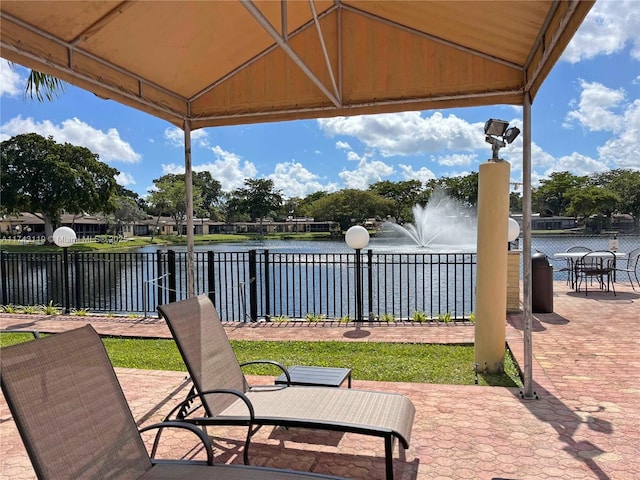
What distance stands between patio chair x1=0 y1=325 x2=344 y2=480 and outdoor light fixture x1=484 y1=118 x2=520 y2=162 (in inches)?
145

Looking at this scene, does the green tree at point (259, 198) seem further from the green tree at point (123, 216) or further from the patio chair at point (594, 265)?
the patio chair at point (594, 265)

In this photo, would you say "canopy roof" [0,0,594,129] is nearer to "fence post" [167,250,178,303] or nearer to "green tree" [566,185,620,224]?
"fence post" [167,250,178,303]

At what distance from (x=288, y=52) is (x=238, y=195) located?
6282 centimetres

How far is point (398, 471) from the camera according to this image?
2877 mm

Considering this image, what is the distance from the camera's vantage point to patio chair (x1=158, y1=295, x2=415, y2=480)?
8.52 ft

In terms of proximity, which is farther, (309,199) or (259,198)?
(309,199)

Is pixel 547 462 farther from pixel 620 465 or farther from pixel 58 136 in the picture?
pixel 58 136

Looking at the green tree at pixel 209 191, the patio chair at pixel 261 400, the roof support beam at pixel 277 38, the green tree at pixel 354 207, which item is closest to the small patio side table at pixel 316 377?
the patio chair at pixel 261 400

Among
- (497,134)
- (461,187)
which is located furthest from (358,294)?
(461,187)

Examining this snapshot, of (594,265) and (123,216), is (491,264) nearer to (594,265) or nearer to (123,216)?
(594,265)

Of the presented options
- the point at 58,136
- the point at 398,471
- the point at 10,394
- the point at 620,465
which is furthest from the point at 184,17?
the point at 58,136

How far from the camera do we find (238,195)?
64812 millimetres

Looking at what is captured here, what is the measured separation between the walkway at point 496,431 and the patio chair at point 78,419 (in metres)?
0.89

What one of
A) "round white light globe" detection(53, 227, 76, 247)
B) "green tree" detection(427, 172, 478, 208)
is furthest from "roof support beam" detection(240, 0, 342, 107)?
"green tree" detection(427, 172, 478, 208)
